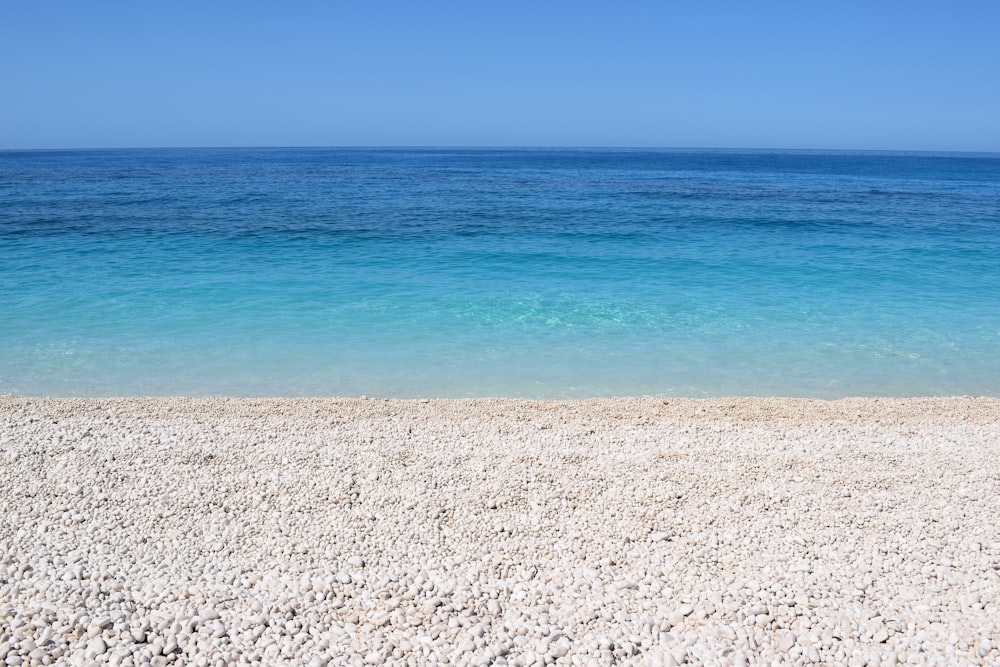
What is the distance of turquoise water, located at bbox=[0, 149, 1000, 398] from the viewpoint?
35.3ft

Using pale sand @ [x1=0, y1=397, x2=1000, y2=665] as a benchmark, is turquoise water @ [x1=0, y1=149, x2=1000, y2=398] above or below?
above

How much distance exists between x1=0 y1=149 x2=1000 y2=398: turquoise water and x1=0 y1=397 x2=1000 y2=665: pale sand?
97.2 inches

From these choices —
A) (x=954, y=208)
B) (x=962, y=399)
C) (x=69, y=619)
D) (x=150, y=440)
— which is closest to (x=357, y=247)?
(x=150, y=440)

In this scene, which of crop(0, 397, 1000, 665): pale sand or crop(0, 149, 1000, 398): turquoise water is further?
crop(0, 149, 1000, 398): turquoise water

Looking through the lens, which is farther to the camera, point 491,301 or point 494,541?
point 491,301

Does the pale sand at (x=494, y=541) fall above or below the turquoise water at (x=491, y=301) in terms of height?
below

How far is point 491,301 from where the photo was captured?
48.5 feet

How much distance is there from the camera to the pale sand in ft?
14.9

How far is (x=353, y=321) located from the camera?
13.2 m

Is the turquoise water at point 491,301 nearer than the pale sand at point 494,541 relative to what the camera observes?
No

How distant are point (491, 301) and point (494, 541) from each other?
941 cm

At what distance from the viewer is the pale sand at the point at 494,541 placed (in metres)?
4.55

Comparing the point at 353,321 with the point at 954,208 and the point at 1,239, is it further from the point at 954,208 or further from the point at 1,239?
the point at 954,208

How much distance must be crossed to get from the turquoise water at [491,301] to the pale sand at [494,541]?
2470mm
